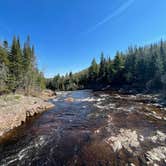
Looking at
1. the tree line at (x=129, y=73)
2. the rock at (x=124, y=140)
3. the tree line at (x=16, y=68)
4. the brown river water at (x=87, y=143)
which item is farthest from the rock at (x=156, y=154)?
the tree line at (x=129, y=73)

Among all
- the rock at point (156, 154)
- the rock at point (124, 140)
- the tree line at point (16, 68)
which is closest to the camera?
the rock at point (156, 154)

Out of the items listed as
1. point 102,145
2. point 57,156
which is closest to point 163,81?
point 102,145

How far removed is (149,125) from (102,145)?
6098 millimetres

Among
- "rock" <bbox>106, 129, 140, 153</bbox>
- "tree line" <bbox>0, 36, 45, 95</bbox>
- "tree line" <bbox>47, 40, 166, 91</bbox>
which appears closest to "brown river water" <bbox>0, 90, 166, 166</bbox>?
"rock" <bbox>106, 129, 140, 153</bbox>

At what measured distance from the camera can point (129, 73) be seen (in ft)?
176

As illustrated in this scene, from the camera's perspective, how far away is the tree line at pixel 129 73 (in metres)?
42.3

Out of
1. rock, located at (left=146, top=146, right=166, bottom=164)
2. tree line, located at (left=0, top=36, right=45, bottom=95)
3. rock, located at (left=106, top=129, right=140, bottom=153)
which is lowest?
rock, located at (left=146, top=146, right=166, bottom=164)

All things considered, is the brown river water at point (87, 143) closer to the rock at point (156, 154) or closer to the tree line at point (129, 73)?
the rock at point (156, 154)

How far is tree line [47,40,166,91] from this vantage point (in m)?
42.3

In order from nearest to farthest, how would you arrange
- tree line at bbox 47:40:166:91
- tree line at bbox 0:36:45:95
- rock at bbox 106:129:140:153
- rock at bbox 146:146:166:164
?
rock at bbox 146:146:166:164 < rock at bbox 106:129:140:153 < tree line at bbox 0:36:45:95 < tree line at bbox 47:40:166:91

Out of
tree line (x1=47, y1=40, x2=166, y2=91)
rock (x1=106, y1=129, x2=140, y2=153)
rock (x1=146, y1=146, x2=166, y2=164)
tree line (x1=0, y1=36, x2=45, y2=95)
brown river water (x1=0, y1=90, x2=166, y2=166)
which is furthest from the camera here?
tree line (x1=47, y1=40, x2=166, y2=91)

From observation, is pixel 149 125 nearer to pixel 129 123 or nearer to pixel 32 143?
pixel 129 123

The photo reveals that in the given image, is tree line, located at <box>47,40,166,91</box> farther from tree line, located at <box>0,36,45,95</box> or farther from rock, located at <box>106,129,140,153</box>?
tree line, located at <box>0,36,45,95</box>

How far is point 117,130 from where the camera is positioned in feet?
39.1
